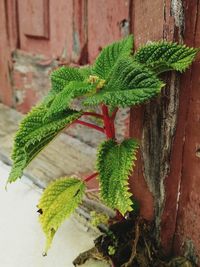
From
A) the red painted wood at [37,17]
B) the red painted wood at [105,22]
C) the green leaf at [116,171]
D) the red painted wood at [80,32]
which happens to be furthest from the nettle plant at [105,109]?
the red painted wood at [37,17]

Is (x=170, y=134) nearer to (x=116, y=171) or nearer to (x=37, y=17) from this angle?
(x=116, y=171)

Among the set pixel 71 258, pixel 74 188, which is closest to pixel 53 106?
pixel 74 188

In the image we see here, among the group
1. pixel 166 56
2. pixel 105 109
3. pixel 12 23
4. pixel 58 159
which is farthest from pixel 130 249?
pixel 12 23

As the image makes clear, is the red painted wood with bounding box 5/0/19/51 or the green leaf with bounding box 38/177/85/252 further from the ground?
the red painted wood with bounding box 5/0/19/51

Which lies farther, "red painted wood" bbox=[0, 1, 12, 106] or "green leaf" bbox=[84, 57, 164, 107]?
"red painted wood" bbox=[0, 1, 12, 106]

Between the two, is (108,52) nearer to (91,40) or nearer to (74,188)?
(74,188)

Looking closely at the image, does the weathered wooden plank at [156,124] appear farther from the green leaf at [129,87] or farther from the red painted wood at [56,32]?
the red painted wood at [56,32]

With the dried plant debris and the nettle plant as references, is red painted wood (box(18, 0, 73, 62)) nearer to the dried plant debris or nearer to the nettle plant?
the nettle plant

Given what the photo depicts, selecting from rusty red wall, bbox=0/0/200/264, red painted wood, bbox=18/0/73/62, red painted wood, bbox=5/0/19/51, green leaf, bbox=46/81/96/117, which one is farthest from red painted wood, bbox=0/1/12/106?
green leaf, bbox=46/81/96/117
